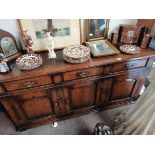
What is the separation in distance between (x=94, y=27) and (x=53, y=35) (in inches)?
14.9

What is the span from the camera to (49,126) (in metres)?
1.48

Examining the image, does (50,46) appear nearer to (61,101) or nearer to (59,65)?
(59,65)

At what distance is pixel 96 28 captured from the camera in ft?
4.18

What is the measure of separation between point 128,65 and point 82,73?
42cm

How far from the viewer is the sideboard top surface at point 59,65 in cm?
100

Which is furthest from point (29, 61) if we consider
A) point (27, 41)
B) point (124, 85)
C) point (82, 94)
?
point (124, 85)

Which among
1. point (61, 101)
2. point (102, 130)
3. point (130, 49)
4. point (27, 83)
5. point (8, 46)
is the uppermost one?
point (8, 46)

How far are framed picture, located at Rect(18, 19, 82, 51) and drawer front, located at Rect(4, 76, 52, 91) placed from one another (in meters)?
0.32

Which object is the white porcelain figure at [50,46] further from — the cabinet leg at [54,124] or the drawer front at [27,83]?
the cabinet leg at [54,124]

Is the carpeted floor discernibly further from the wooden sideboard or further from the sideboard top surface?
the sideboard top surface

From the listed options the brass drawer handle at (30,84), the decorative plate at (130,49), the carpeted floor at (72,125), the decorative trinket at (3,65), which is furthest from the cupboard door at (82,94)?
the decorative trinket at (3,65)

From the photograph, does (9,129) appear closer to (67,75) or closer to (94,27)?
(67,75)
